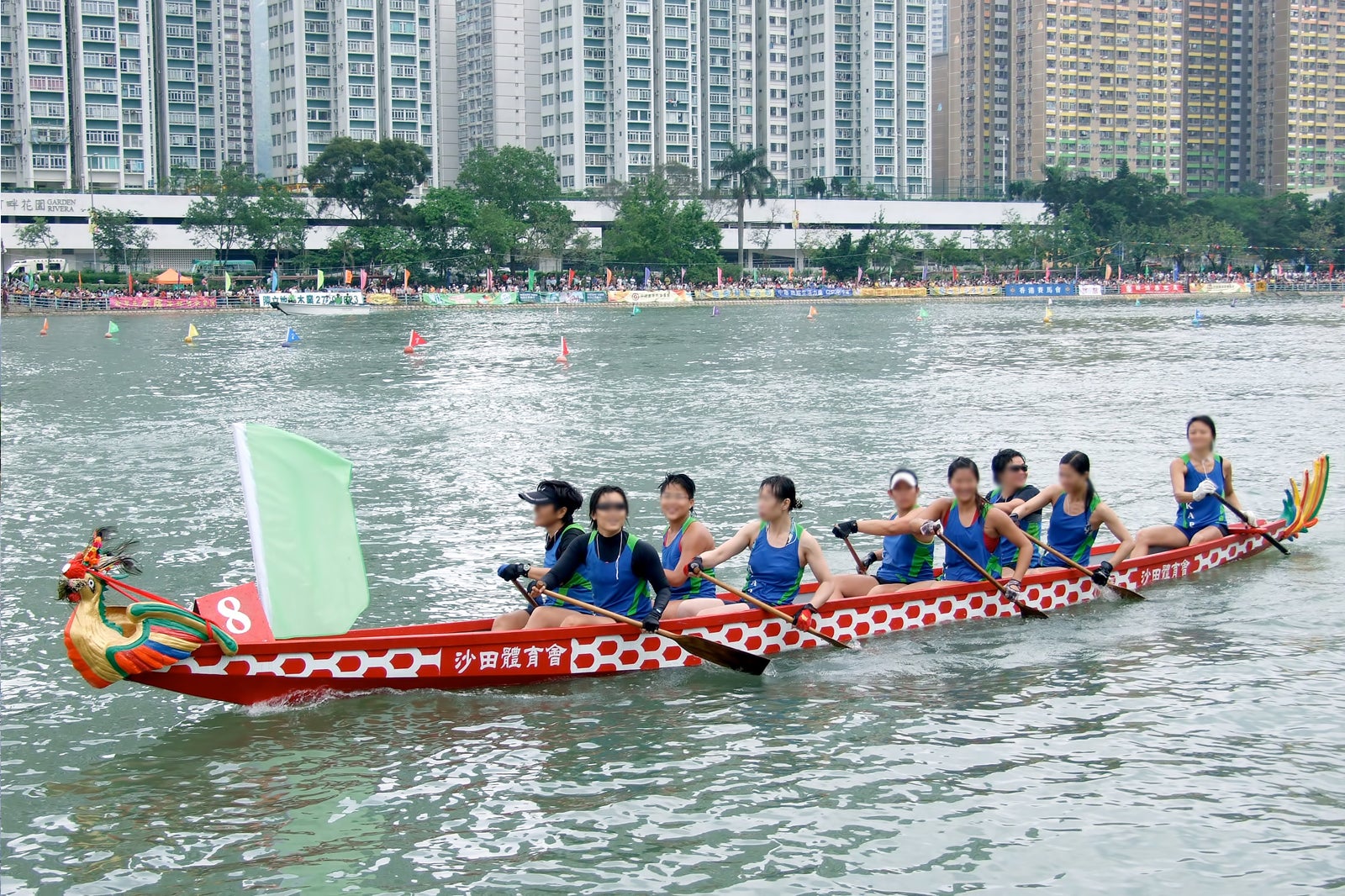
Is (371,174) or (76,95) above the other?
(76,95)

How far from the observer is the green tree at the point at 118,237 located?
94.6m

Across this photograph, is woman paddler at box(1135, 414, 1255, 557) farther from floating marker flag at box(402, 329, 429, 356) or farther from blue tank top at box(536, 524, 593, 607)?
floating marker flag at box(402, 329, 429, 356)

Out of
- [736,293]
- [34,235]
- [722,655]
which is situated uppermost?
[34,235]

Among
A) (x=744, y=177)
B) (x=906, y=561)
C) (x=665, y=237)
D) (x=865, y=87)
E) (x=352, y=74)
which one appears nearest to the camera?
(x=906, y=561)

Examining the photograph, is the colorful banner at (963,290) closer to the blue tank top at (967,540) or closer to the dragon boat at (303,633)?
the blue tank top at (967,540)

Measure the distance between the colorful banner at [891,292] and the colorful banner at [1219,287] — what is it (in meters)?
22.8

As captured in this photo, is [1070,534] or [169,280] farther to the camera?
[169,280]

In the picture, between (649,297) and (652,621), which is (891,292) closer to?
(649,297)

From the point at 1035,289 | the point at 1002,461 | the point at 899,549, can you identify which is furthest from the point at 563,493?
the point at 1035,289

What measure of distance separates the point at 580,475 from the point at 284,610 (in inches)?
463

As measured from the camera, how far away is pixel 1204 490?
Answer: 13727 millimetres

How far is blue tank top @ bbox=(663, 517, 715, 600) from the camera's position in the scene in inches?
432

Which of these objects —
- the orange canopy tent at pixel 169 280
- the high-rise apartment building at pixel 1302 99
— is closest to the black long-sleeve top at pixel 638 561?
the orange canopy tent at pixel 169 280

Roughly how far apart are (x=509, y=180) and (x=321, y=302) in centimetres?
3572
